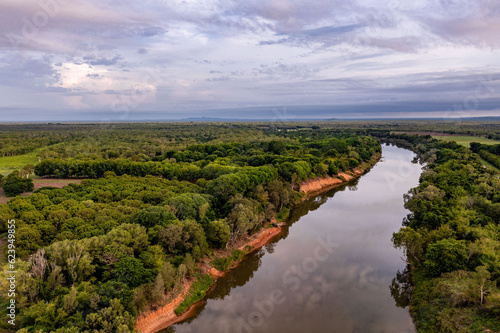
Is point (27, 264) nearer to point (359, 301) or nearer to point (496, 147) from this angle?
point (359, 301)

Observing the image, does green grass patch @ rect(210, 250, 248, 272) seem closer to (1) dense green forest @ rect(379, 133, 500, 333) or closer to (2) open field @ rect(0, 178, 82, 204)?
(1) dense green forest @ rect(379, 133, 500, 333)

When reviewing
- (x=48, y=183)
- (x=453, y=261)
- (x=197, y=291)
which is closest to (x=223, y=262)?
(x=197, y=291)

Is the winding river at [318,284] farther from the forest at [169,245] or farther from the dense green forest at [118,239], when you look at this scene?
the dense green forest at [118,239]

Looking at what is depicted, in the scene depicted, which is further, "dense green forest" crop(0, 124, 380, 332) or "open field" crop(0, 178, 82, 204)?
"open field" crop(0, 178, 82, 204)

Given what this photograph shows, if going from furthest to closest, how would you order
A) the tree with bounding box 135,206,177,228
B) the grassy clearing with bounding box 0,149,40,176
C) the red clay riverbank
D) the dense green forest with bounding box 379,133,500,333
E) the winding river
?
the grassy clearing with bounding box 0,149,40,176, the tree with bounding box 135,206,177,228, the winding river, the red clay riverbank, the dense green forest with bounding box 379,133,500,333

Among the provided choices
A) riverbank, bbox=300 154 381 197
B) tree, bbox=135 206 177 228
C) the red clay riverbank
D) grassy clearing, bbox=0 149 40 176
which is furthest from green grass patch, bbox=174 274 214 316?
grassy clearing, bbox=0 149 40 176
